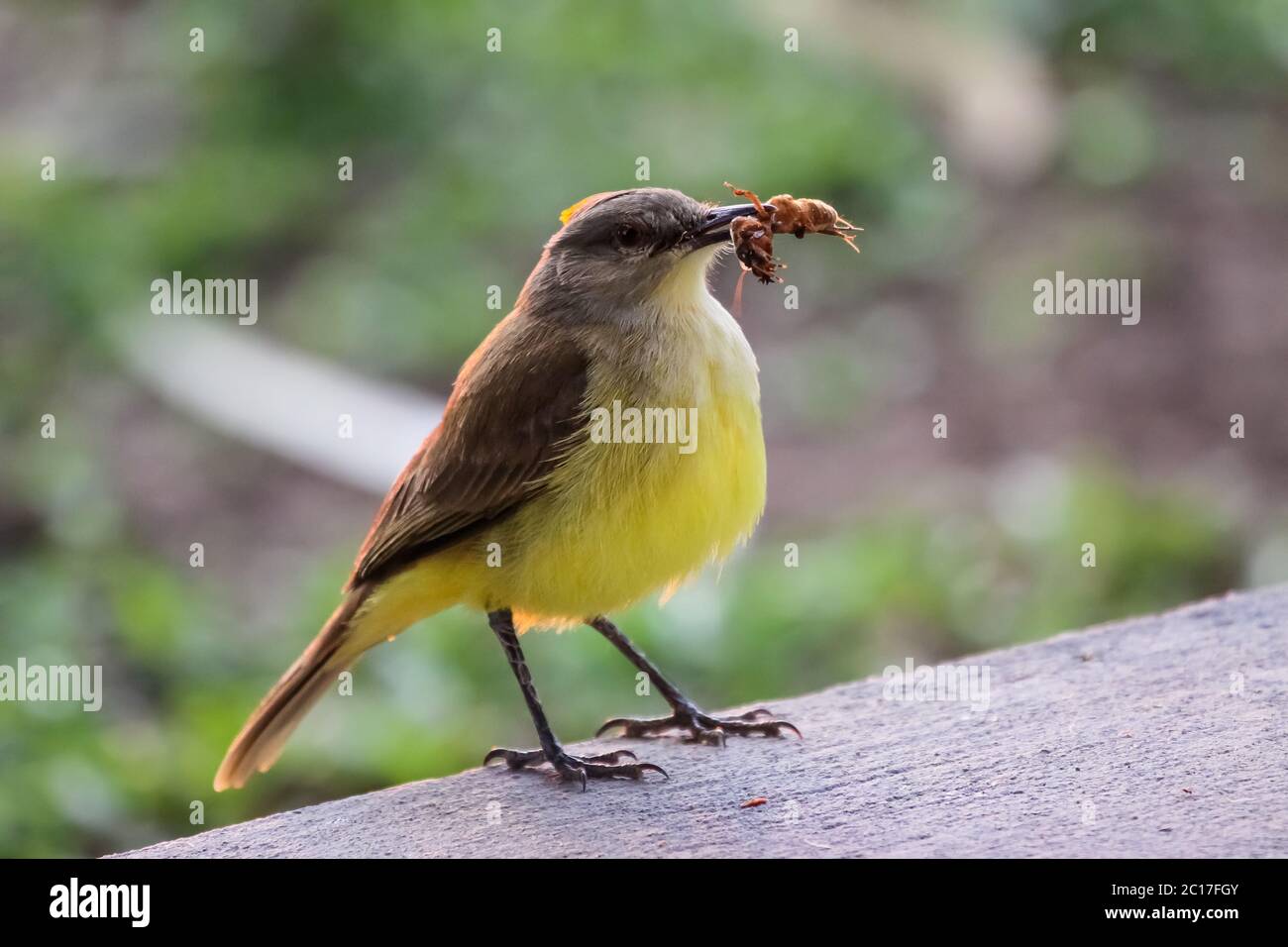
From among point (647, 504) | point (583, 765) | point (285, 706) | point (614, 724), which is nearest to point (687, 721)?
point (614, 724)

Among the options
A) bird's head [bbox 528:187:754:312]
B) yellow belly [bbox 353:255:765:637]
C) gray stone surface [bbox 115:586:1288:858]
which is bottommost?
gray stone surface [bbox 115:586:1288:858]

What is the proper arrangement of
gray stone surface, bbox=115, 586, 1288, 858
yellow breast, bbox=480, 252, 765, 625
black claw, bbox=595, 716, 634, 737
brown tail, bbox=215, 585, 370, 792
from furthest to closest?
black claw, bbox=595, 716, 634, 737 < brown tail, bbox=215, 585, 370, 792 < yellow breast, bbox=480, 252, 765, 625 < gray stone surface, bbox=115, 586, 1288, 858

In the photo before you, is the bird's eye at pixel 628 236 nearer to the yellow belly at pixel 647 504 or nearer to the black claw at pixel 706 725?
the yellow belly at pixel 647 504

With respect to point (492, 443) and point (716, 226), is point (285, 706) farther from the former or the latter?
point (716, 226)

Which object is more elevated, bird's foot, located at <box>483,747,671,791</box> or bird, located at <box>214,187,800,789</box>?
bird, located at <box>214,187,800,789</box>

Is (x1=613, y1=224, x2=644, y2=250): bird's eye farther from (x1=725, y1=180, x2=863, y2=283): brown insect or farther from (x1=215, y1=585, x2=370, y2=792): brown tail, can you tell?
(x1=215, y1=585, x2=370, y2=792): brown tail

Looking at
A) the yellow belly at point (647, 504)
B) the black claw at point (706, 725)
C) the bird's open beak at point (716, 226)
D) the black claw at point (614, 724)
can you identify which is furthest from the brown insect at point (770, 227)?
the black claw at point (614, 724)

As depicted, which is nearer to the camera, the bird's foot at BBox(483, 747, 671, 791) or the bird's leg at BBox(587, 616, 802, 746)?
the bird's foot at BBox(483, 747, 671, 791)

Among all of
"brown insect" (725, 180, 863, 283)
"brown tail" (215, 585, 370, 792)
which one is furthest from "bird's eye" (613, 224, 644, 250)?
"brown tail" (215, 585, 370, 792)

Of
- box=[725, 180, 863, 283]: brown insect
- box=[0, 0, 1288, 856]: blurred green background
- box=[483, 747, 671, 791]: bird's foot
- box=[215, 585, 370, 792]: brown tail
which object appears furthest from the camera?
box=[0, 0, 1288, 856]: blurred green background
